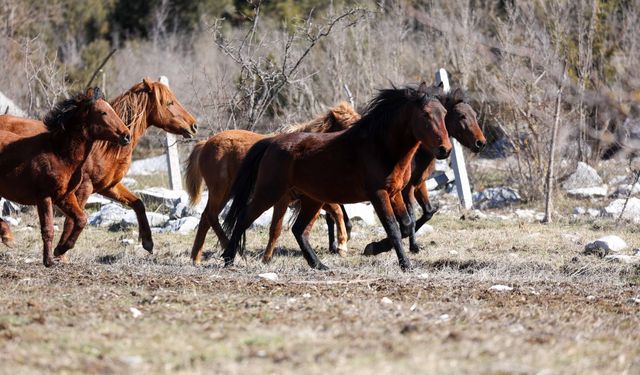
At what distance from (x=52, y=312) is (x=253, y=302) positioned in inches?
55.8

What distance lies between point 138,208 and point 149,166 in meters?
10.2

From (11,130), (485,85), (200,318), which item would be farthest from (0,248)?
(485,85)

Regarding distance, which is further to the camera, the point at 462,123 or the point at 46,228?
the point at 462,123

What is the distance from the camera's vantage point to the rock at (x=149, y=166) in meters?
20.9

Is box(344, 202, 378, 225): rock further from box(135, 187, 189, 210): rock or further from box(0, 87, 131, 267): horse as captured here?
box(0, 87, 131, 267): horse

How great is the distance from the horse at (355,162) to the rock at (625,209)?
566cm

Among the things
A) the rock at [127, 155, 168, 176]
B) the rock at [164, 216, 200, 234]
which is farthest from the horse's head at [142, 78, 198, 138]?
the rock at [127, 155, 168, 176]

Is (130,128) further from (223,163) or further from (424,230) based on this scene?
(424,230)

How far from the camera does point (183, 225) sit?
559 inches

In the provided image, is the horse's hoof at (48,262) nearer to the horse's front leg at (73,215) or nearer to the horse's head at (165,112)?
the horse's front leg at (73,215)

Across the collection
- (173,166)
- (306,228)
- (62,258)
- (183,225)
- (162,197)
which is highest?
(306,228)

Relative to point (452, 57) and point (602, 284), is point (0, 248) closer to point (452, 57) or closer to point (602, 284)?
point (602, 284)

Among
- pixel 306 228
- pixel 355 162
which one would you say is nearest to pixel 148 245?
pixel 306 228

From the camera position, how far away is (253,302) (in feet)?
24.1
